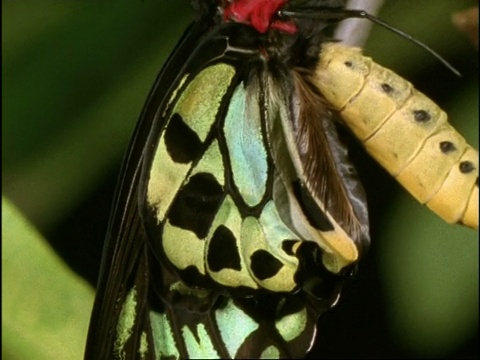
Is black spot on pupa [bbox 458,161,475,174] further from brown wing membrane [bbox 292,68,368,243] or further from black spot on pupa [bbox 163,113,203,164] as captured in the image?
black spot on pupa [bbox 163,113,203,164]

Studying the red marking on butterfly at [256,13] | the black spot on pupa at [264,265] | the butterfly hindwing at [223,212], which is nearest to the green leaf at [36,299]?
the butterfly hindwing at [223,212]

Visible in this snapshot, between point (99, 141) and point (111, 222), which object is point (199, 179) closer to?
point (111, 222)

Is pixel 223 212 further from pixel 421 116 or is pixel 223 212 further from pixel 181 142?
pixel 421 116

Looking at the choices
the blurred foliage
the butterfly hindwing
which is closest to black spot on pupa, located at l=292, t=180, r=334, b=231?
the butterfly hindwing

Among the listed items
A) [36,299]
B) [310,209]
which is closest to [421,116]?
[310,209]

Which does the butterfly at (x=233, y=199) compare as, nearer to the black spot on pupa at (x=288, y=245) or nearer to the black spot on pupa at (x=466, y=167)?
the black spot on pupa at (x=288, y=245)

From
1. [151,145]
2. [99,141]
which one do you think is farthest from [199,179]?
[99,141]
